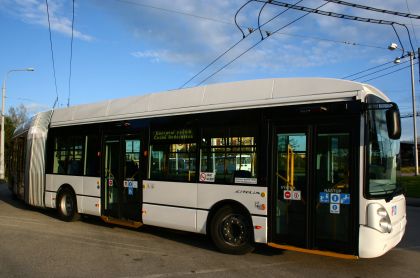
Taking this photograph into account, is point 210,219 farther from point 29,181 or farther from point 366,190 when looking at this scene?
point 29,181

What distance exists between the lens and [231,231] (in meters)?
7.93

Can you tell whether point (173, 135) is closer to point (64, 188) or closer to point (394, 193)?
point (394, 193)

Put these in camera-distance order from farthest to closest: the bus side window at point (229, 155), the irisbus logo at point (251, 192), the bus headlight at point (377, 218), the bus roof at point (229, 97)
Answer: the bus side window at point (229, 155), the irisbus logo at point (251, 192), the bus roof at point (229, 97), the bus headlight at point (377, 218)

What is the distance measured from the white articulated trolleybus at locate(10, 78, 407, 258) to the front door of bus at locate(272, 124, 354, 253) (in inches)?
0.6

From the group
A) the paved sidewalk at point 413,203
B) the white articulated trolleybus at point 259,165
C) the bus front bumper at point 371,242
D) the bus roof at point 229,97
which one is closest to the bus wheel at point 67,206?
the white articulated trolleybus at point 259,165

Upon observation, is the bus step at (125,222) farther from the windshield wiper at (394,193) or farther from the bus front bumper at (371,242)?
the windshield wiper at (394,193)

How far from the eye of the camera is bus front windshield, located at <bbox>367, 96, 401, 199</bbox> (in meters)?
6.62

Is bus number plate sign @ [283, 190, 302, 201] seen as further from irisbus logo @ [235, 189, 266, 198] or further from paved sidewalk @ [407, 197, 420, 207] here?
paved sidewalk @ [407, 197, 420, 207]

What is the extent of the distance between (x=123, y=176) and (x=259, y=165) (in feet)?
12.2

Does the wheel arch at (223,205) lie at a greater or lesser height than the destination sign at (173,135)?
lesser

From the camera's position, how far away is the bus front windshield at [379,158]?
6.62 meters

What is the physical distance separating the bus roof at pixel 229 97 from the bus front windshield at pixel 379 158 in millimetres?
430

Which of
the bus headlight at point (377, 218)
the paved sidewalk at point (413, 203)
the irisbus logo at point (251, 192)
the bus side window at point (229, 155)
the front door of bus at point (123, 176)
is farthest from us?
the paved sidewalk at point (413, 203)

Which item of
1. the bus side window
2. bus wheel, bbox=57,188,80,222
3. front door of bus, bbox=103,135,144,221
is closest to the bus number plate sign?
the bus side window
